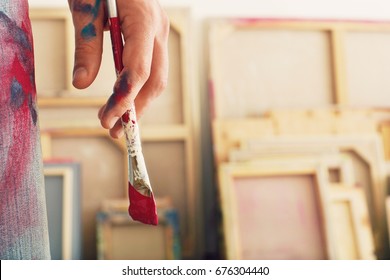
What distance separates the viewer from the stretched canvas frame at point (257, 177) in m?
2.01

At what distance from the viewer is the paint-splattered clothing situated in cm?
41

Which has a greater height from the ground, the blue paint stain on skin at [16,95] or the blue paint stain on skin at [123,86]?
the blue paint stain on skin at [123,86]

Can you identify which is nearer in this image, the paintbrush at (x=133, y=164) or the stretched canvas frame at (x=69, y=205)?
the paintbrush at (x=133, y=164)

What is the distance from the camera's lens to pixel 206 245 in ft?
7.54

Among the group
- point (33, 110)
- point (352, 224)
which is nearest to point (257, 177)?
point (352, 224)

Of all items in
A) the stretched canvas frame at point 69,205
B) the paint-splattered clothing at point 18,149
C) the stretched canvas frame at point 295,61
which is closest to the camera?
the paint-splattered clothing at point 18,149

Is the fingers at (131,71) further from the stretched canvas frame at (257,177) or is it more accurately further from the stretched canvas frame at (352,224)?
the stretched canvas frame at (352,224)

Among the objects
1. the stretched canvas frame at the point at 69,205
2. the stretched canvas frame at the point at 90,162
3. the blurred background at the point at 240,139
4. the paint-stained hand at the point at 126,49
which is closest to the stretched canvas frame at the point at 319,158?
the blurred background at the point at 240,139

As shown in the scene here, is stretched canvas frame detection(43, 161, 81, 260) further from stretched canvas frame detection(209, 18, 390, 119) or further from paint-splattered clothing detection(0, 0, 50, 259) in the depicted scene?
paint-splattered clothing detection(0, 0, 50, 259)

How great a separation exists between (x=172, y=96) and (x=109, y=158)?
1.30ft

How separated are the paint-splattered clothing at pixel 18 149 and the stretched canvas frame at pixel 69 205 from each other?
5.26 feet

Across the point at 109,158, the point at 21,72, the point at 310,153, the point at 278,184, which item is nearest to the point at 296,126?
the point at 310,153

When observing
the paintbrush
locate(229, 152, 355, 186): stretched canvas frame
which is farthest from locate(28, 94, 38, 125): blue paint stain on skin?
locate(229, 152, 355, 186): stretched canvas frame

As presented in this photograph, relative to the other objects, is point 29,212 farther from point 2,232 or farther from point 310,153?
point 310,153
